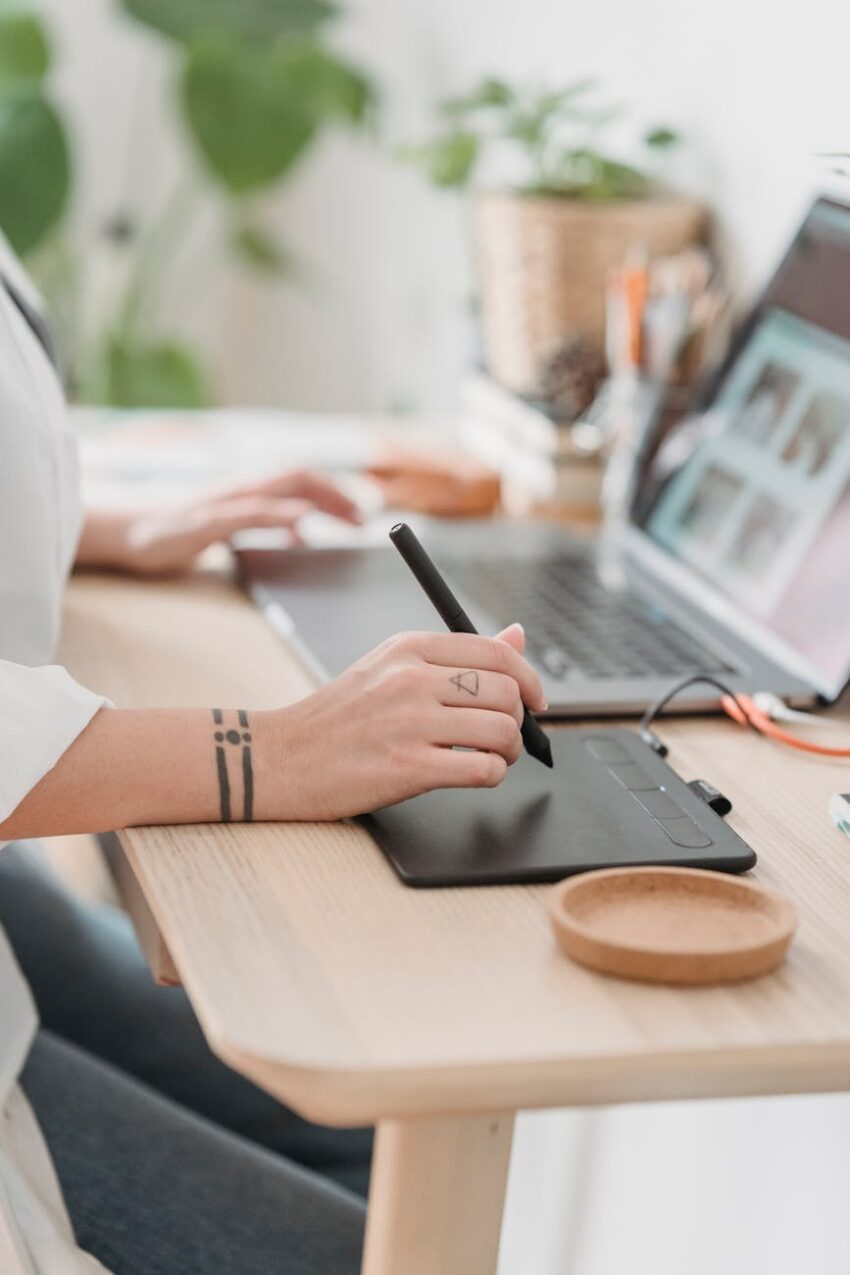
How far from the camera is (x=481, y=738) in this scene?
2.44 feet

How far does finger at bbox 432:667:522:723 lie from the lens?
75 centimetres

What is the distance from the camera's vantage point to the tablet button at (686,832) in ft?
2.41

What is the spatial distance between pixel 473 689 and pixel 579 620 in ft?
1.08

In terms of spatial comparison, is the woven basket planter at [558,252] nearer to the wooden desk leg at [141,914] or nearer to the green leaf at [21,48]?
the wooden desk leg at [141,914]

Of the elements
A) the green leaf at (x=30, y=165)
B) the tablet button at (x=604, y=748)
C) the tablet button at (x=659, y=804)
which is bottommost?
the green leaf at (x=30, y=165)

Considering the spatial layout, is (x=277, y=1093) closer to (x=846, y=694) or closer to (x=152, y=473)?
(x=846, y=694)

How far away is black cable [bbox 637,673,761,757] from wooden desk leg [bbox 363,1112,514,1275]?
30cm

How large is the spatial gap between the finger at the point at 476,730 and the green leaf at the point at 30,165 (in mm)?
1812

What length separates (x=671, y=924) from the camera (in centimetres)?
65

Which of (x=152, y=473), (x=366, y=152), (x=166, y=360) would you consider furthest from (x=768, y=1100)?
(x=366, y=152)

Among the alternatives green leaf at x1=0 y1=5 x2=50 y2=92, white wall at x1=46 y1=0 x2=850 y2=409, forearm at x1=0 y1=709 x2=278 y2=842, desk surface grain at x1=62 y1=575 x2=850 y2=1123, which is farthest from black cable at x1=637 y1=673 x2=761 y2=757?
green leaf at x1=0 y1=5 x2=50 y2=92

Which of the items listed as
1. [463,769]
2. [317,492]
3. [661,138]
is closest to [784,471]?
[317,492]

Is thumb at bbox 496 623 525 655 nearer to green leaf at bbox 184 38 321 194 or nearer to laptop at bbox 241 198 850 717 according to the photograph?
laptop at bbox 241 198 850 717

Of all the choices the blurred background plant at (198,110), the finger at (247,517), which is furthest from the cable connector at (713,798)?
the blurred background plant at (198,110)
